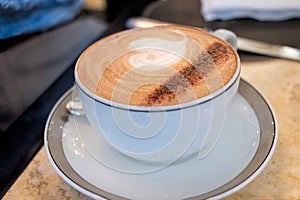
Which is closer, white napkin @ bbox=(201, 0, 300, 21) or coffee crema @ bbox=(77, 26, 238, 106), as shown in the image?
coffee crema @ bbox=(77, 26, 238, 106)

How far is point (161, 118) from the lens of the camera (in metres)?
0.28

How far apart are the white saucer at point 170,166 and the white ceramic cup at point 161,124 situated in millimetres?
15

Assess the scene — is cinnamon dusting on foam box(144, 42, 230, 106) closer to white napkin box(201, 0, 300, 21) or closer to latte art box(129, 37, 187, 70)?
latte art box(129, 37, 187, 70)

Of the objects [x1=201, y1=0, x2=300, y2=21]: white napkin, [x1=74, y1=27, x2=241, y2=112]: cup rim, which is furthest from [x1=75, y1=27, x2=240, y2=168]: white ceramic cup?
[x1=201, y1=0, x2=300, y2=21]: white napkin

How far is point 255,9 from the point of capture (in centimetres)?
55

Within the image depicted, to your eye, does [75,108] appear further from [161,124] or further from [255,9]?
[255,9]

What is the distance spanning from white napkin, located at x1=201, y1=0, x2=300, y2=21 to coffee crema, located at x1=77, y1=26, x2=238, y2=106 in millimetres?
203

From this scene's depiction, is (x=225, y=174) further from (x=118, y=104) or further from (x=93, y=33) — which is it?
(x=93, y=33)

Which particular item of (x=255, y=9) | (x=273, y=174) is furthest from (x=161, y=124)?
(x=255, y=9)

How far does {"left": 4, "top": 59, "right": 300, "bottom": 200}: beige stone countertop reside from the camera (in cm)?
33

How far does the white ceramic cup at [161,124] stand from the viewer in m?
0.28

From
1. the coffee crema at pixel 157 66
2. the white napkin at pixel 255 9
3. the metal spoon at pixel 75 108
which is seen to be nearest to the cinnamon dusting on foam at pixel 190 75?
the coffee crema at pixel 157 66

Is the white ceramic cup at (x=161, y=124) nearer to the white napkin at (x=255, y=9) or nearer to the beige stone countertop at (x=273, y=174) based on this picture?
the beige stone countertop at (x=273, y=174)

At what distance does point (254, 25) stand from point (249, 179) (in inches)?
12.1
